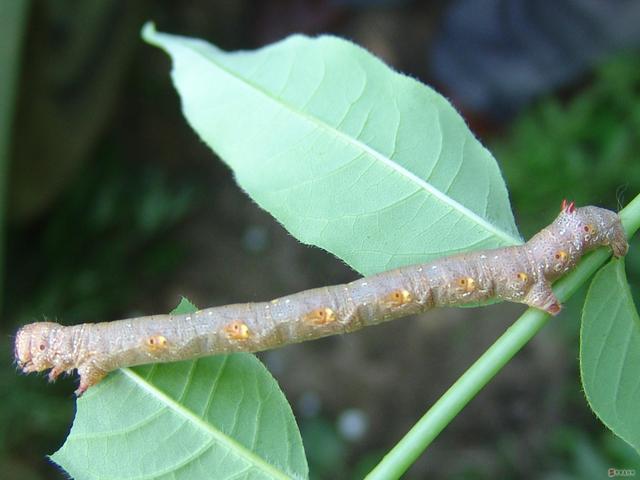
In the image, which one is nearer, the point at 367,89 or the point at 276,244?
the point at 367,89

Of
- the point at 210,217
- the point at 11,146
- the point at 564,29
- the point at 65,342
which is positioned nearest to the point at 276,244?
the point at 210,217

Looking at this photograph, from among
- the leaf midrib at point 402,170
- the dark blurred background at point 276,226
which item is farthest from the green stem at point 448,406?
A: the dark blurred background at point 276,226

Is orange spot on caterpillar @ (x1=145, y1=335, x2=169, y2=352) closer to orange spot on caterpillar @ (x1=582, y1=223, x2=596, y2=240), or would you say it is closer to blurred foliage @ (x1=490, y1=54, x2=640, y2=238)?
orange spot on caterpillar @ (x1=582, y1=223, x2=596, y2=240)

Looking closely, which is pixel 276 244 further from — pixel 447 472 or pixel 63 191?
pixel 447 472

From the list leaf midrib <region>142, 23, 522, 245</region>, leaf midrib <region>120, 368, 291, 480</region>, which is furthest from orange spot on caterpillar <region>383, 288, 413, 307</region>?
leaf midrib <region>120, 368, 291, 480</region>

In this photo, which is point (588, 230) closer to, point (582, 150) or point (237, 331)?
point (237, 331)

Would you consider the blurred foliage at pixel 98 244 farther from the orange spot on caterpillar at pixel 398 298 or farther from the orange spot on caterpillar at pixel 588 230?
the orange spot on caterpillar at pixel 588 230

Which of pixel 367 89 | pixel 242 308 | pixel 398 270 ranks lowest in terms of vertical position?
pixel 242 308
